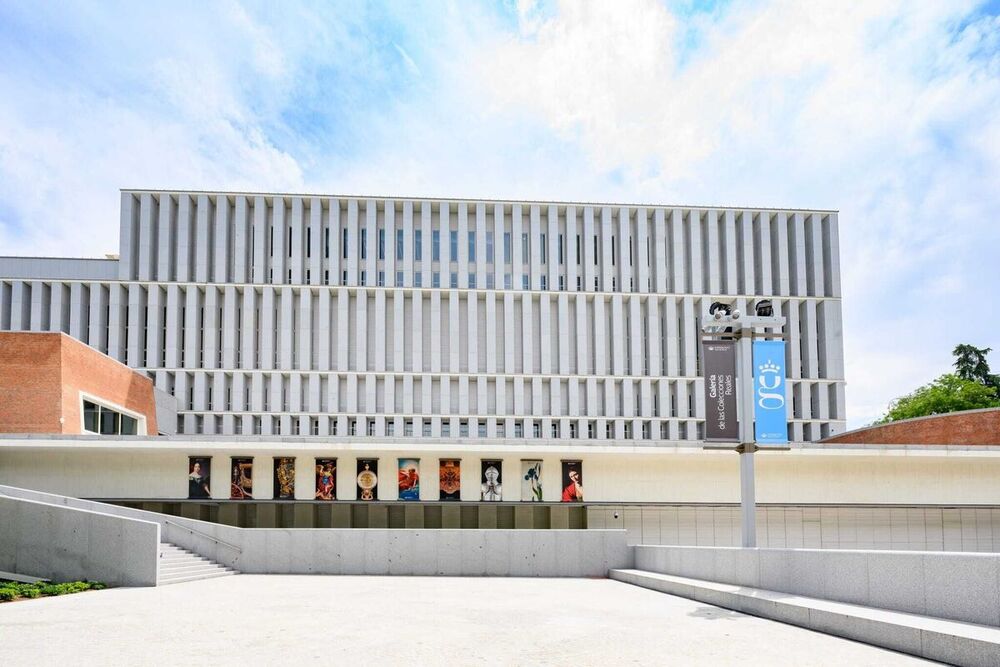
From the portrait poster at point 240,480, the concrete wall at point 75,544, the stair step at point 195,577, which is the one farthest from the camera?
the portrait poster at point 240,480

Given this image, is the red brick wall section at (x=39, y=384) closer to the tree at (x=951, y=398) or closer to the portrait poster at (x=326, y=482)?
the portrait poster at (x=326, y=482)

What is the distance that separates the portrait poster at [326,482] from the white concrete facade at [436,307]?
68.7 feet

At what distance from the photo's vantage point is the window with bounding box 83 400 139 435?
34.8 meters

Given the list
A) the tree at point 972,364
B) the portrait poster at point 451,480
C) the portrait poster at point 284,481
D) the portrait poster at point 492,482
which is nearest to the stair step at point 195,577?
the portrait poster at point 284,481

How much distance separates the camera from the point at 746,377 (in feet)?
57.0

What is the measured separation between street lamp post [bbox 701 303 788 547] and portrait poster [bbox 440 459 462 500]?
14.7 m

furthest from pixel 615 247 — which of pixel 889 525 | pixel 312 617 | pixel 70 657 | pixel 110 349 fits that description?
pixel 70 657

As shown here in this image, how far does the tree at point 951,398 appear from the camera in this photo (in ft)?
185

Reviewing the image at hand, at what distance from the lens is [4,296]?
5134 centimetres

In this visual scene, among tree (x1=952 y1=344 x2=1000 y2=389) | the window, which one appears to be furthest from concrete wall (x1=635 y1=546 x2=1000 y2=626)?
tree (x1=952 y1=344 x2=1000 y2=389)

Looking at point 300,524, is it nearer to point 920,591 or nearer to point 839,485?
point 839,485

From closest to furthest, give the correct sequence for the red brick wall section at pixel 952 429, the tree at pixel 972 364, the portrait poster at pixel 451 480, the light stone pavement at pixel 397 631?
the light stone pavement at pixel 397 631
the portrait poster at pixel 451 480
the red brick wall section at pixel 952 429
the tree at pixel 972 364

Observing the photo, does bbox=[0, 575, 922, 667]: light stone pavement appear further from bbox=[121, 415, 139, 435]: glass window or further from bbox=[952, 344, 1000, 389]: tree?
bbox=[952, 344, 1000, 389]: tree

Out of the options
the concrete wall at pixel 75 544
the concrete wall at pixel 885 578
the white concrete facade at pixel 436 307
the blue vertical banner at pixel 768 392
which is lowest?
the concrete wall at pixel 75 544
